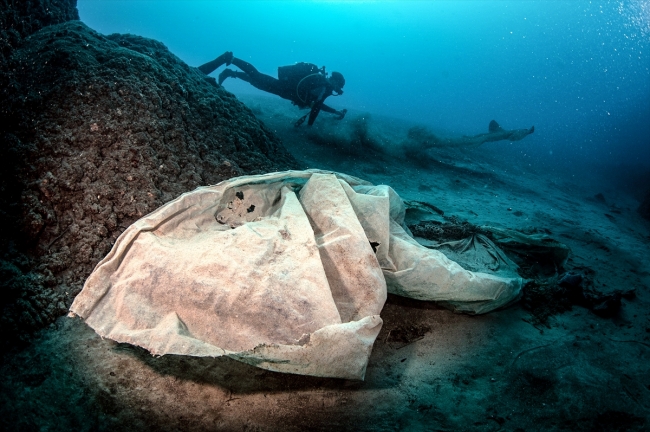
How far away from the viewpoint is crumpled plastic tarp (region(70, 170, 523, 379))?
4.94 feet

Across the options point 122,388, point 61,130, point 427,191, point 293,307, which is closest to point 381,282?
point 293,307

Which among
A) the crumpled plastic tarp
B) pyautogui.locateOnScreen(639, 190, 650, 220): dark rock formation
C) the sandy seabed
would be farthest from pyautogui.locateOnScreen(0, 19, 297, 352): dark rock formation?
pyautogui.locateOnScreen(639, 190, 650, 220): dark rock formation

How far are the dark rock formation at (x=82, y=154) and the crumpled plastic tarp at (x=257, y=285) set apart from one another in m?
0.90

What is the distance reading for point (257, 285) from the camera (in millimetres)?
1610

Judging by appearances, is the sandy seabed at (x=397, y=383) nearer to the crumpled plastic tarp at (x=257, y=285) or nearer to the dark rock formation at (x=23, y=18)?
the crumpled plastic tarp at (x=257, y=285)

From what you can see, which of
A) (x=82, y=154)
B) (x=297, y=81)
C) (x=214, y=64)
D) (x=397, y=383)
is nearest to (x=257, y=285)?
(x=397, y=383)

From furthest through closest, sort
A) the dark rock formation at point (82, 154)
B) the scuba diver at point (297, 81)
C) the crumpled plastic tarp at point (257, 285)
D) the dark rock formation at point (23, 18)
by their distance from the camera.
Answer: the scuba diver at point (297, 81), the dark rock formation at point (23, 18), the dark rock formation at point (82, 154), the crumpled plastic tarp at point (257, 285)

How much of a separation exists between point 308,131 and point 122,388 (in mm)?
7652

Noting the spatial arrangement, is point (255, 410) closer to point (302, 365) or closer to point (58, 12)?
point (302, 365)

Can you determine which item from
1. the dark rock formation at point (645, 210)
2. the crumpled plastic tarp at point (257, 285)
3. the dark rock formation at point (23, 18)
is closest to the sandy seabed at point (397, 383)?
the crumpled plastic tarp at point (257, 285)

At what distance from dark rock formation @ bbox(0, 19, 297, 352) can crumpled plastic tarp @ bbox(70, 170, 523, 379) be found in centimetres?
90

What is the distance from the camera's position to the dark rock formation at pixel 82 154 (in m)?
2.26

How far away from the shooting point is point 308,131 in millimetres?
8609

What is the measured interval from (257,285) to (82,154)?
226 cm
